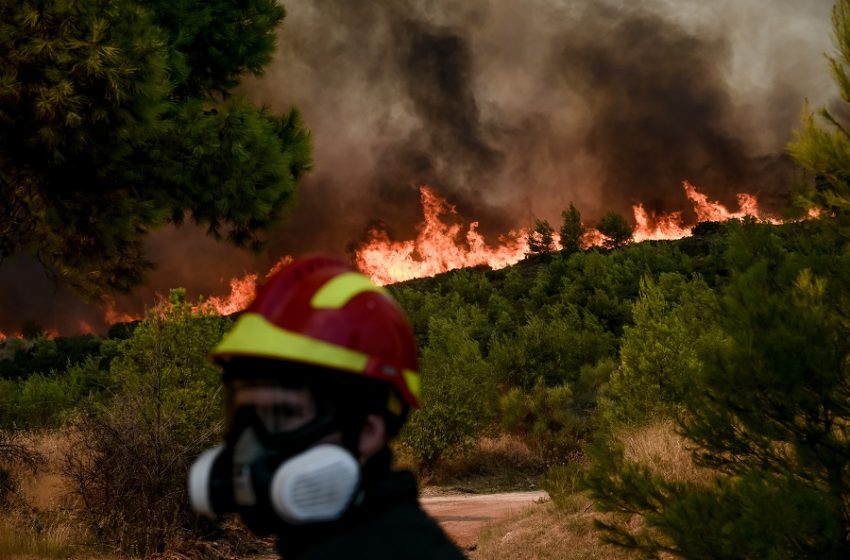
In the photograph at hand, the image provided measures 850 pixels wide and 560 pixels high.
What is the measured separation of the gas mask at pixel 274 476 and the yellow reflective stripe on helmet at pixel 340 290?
23 cm

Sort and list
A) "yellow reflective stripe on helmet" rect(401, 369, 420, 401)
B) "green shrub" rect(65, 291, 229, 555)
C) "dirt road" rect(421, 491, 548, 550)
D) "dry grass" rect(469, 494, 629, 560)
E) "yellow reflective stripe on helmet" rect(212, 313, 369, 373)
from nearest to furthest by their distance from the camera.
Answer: "yellow reflective stripe on helmet" rect(212, 313, 369, 373) < "yellow reflective stripe on helmet" rect(401, 369, 420, 401) < "dry grass" rect(469, 494, 629, 560) < "green shrub" rect(65, 291, 229, 555) < "dirt road" rect(421, 491, 548, 550)

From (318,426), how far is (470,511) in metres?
15.5

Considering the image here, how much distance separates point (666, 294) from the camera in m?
39.2

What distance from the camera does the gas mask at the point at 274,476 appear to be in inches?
58.2

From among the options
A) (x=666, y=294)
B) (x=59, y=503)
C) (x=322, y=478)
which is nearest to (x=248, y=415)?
(x=322, y=478)

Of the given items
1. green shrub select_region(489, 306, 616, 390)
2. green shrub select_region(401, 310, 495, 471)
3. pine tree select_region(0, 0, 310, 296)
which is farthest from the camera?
green shrub select_region(489, 306, 616, 390)

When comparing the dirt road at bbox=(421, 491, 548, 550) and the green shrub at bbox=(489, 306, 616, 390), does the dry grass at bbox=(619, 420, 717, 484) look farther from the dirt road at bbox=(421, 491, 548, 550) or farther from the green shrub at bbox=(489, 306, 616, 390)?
the green shrub at bbox=(489, 306, 616, 390)

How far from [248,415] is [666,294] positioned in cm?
3962

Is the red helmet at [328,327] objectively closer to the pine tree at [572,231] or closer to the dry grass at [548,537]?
the dry grass at [548,537]

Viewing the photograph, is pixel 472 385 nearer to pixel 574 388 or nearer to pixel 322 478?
pixel 574 388

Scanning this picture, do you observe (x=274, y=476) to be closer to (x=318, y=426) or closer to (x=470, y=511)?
(x=318, y=426)

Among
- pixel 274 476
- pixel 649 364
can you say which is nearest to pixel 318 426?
pixel 274 476

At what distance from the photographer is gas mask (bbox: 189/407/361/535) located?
Result: 4.85ft

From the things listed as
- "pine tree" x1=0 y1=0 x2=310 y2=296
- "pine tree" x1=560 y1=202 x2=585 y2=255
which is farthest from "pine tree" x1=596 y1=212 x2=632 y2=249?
"pine tree" x1=0 y1=0 x2=310 y2=296
